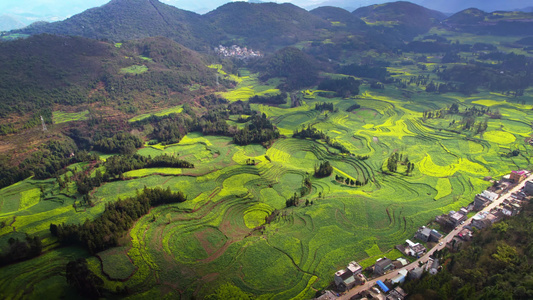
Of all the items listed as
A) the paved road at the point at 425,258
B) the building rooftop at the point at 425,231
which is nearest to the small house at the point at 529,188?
the paved road at the point at 425,258

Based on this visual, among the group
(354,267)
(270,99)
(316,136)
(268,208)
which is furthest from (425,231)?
(270,99)

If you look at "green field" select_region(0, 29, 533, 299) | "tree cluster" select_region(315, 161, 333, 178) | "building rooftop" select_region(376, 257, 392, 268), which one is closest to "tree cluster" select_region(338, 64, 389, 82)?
"green field" select_region(0, 29, 533, 299)

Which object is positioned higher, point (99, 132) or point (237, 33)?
point (237, 33)

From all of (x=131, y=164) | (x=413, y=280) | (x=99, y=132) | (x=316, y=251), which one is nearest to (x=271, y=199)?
(x=316, y=251)

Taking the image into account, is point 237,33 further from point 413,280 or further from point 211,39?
point 413,280

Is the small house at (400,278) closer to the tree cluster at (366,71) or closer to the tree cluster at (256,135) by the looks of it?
the tree cluster at (256,135)

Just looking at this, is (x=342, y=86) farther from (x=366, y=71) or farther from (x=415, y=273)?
(x=415, y=273)

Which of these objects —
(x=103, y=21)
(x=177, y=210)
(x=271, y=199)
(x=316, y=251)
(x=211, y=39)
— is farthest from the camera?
(x=211, y=39)
